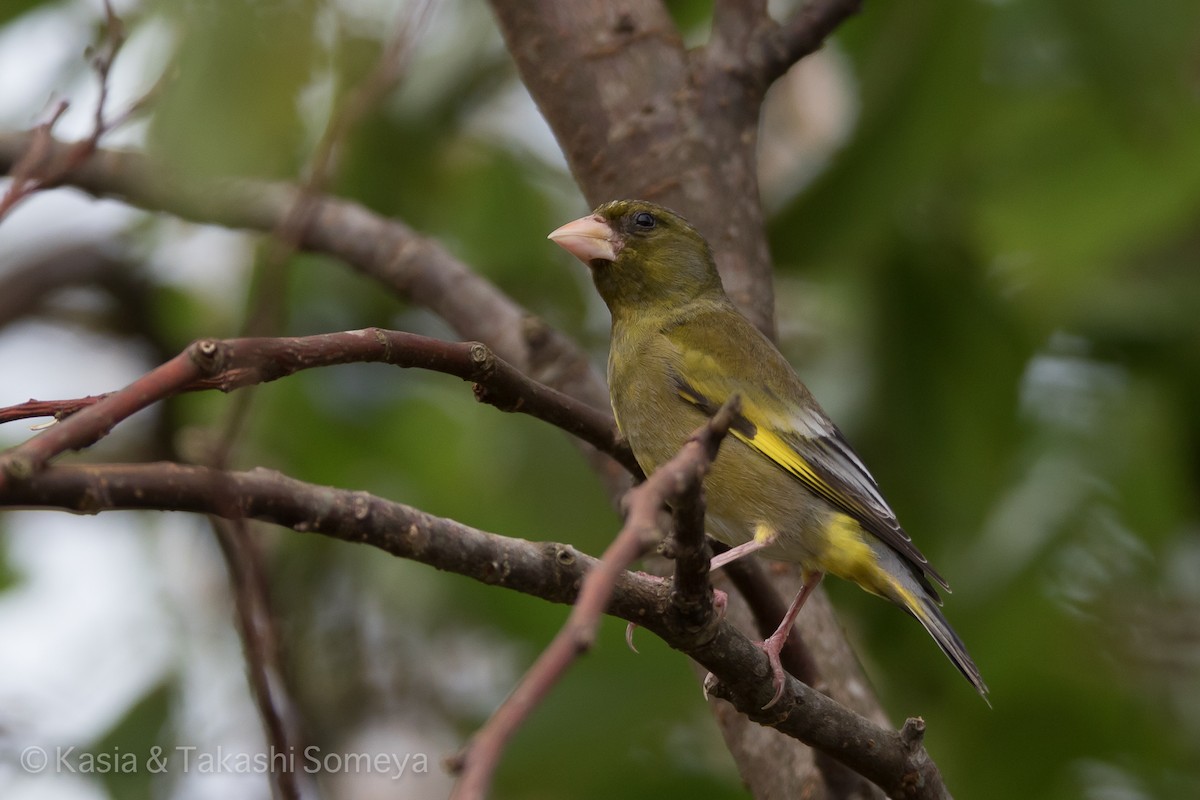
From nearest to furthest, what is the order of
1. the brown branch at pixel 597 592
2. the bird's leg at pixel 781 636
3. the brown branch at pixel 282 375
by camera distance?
the brown branch at pixel 597 592 → the brown branch at pixel 282 375 → the bird's leg at pixel 781 636

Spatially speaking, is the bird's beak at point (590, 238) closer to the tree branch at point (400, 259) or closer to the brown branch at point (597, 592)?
the tree branch at point (400, 259)

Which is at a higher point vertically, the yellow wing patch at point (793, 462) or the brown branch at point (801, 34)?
the brown branch at point (801, 34)

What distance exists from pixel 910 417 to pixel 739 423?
4.11 ft

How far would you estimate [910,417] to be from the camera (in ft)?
16.0

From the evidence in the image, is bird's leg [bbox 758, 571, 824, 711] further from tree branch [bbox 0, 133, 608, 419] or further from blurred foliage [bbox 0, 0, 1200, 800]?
blurred foliage [bbox 0, 0, 1200, 800]

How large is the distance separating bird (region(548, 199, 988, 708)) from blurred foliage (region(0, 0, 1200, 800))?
0.64 metres

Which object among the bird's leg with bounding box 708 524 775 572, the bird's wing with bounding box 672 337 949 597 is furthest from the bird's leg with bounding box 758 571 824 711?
the bird's wing with bounding box 672 337 949 597

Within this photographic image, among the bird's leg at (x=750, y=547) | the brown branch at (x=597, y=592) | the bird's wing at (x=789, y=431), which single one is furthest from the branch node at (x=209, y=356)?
the bird's wing at (x=789, y=431)

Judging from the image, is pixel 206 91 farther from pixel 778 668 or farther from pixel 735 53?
pixel 735 53

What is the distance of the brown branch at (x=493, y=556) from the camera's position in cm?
161

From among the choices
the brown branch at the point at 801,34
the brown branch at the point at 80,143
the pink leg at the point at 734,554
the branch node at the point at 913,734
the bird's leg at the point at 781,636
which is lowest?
the branch node at the point at 913,734

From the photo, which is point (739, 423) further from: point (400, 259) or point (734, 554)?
point (400, 259)

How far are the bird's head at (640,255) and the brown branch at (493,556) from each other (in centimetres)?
181

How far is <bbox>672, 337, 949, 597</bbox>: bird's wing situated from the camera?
149 inches
